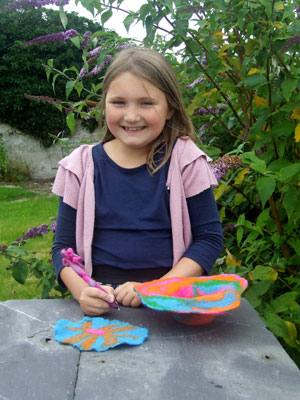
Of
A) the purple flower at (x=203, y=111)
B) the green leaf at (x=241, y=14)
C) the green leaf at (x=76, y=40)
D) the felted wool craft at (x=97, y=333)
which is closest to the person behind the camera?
the felted wool craft at (x=97, y=333)

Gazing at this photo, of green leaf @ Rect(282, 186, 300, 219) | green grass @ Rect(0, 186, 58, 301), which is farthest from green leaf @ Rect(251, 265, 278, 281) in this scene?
green grass @ Rect(0, 186, 58, 301)

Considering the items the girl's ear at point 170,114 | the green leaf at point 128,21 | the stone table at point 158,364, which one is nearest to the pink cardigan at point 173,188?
the girl's ear at point 170,114

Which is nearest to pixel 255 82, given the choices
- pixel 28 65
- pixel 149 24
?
pixel 149 24

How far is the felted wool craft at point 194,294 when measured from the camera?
3.32 ft

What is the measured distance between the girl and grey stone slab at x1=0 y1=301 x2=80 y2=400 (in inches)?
8.8

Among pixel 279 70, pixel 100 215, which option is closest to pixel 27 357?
pixel 100 215

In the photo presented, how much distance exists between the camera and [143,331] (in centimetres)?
101

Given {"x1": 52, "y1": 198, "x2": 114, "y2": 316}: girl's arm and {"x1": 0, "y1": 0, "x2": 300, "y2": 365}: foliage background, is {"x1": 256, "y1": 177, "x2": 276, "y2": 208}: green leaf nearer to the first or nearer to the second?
{"x1": 0, "y1": 0, "x2": 300, "y2": 365}: foliage background

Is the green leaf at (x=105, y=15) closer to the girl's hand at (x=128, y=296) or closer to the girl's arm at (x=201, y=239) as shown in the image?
the girl's arm at (x=201, y=239)

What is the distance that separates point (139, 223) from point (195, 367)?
22.6 inches

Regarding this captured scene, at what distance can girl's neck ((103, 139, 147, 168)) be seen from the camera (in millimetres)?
1446

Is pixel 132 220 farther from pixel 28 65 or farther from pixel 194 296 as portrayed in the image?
pixel 28 65

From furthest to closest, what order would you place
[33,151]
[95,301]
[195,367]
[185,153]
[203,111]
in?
[33,151], [203,111], [185,153], [95,301], [195,367]

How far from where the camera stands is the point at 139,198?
54.7 inches
